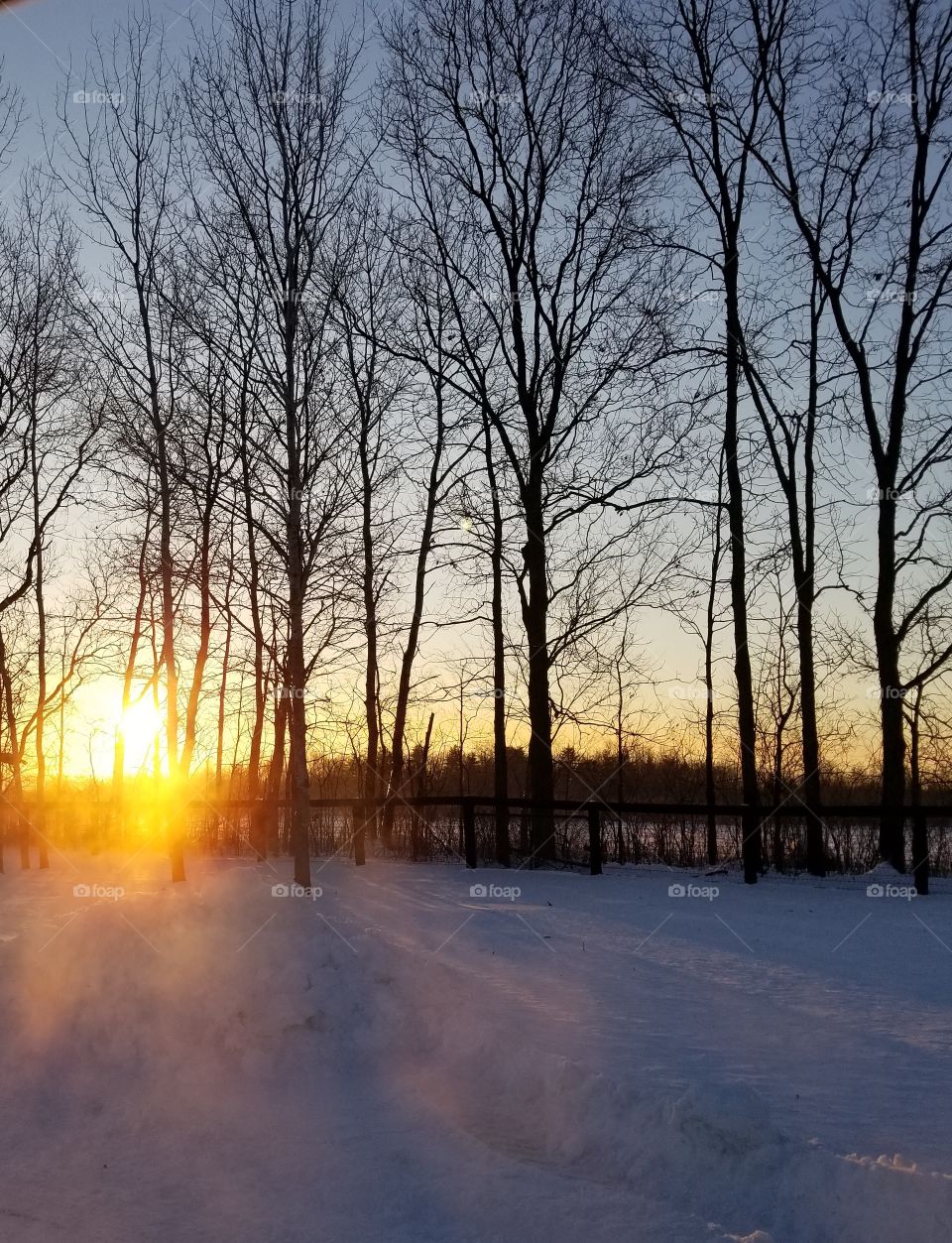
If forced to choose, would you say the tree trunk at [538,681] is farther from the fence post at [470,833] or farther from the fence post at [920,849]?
the fence post at [920,849]

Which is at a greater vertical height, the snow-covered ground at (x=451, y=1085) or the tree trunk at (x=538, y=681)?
the tree trunk at (x=538, y=681)

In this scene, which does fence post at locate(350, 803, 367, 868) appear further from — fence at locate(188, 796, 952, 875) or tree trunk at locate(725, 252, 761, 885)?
tree trunk at locate(725, 252, 761, 885)

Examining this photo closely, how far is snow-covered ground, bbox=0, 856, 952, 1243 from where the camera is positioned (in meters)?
4.75

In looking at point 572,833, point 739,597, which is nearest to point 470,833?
point 572,833

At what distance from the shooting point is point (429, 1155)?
552cm

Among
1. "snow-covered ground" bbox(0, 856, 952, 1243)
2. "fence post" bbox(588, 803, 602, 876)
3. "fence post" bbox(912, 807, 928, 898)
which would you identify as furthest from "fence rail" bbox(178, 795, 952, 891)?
"snow-covered ground" bbox(0, 856, 952, 1243)

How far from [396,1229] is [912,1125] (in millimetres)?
2594

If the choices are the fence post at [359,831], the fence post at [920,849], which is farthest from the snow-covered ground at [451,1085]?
the fence post at [359,831]

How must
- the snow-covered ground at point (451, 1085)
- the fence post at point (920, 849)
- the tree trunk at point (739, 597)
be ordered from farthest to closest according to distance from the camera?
1. the tree trunk at point (739, 597)
2. the fence post at point (920, 849)
3. the snow-covered ground at point (451, 1085)

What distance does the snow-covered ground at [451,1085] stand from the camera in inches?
187

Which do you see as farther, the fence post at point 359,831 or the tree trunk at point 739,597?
the fence post at point 359,831

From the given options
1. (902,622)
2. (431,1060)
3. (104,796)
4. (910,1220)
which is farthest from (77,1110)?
(104,796)

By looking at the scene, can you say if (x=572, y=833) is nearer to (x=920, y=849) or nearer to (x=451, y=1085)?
(x=920, y=849)

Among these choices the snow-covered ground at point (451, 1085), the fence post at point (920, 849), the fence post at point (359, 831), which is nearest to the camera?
the snow-covered ground at point (451, 1085)
